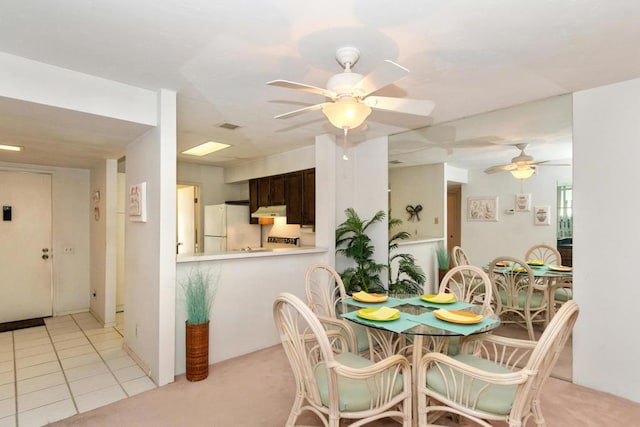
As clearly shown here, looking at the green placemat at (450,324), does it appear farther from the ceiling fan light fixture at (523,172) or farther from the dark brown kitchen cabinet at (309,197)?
the dark brown kitchen cabinet at (309,197)

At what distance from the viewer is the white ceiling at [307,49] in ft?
5.60

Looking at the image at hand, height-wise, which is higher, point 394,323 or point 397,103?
point 397,103

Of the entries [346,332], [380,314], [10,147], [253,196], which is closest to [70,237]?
[10,147]

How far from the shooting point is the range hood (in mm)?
5152

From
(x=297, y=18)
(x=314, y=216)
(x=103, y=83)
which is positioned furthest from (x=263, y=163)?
(x=297, y=18)

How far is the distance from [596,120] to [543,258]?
1.25 metres

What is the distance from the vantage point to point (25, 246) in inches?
183

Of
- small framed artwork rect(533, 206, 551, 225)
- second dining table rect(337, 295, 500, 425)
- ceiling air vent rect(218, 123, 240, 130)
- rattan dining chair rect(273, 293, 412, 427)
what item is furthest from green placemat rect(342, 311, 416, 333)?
ceiling air vent rect(218, 123, 240, 130)

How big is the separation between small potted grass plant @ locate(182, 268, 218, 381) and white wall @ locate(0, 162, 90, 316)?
122 inches

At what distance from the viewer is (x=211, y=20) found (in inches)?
70.5

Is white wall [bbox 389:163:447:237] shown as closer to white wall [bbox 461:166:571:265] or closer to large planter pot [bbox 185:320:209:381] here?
white wall [bbox 461:166:571:265]

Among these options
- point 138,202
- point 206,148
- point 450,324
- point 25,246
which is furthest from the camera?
point 206,148

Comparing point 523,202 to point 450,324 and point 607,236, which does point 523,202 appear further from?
point 450,324

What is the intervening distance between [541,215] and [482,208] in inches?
21.7
